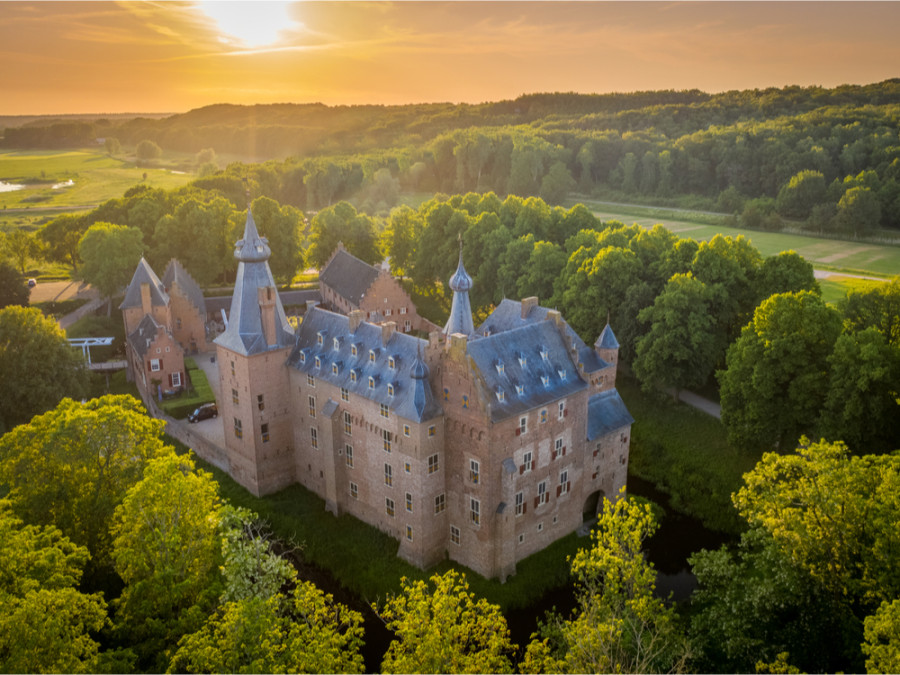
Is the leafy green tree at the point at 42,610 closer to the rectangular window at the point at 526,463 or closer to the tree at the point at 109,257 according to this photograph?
the rectangular window at the point at 526,463

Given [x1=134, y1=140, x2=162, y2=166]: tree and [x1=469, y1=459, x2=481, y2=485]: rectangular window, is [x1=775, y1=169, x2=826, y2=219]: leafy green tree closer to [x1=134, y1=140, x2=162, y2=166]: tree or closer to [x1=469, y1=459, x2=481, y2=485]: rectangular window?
[x1=469, y1=459, x2=481, y2=485]: rectangular window

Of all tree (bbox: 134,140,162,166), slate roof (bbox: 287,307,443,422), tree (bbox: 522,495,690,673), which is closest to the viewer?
tree (bbox: 522,495,690,673)

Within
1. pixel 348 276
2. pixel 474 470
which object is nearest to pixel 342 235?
pixel 348 276

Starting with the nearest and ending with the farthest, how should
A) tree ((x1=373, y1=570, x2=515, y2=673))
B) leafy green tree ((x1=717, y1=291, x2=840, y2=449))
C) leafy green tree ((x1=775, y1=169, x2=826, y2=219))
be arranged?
tree ((x1=373, y1=570, x2=515, y2=673)), leafy green tree ((x1=717, y1=291, x2=840, y2=449)), leafy green tree ((x1=775, y1=169, x2=826, y2=219))

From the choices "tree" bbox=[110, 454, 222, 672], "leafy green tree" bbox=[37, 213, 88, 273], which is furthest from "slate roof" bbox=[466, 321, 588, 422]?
"leafy green tree" bbox=[37, 213, 88, 273]

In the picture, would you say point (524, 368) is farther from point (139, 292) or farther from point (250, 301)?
point (139, 292)

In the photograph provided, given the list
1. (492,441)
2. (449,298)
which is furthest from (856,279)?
(492,441)
